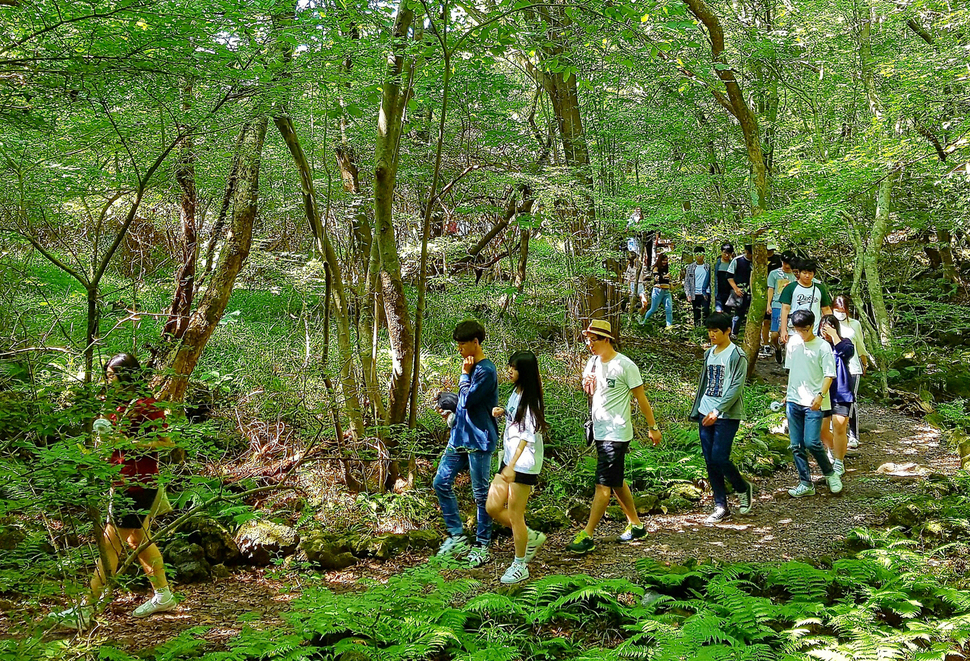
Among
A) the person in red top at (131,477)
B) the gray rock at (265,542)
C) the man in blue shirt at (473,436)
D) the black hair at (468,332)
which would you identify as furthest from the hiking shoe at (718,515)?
the person in red top at (131,477)

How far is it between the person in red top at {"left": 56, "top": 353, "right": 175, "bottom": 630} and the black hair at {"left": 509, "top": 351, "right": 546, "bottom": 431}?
2532 millimetres

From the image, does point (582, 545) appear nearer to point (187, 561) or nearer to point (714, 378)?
point (714, 378)

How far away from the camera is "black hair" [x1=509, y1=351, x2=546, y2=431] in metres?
5.17

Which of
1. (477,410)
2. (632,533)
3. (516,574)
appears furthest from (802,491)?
(477,410)

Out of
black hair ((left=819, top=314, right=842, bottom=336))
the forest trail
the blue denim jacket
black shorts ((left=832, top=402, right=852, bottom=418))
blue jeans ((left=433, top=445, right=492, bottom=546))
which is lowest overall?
the forest trail

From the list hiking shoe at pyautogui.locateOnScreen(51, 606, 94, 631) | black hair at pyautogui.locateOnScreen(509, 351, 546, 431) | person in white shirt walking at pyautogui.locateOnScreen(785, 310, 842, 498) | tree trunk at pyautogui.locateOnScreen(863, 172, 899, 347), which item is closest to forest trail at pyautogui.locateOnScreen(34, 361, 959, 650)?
person in white shirt walking at pyautogui.locateOnScreen(785, 310, 842, 498)

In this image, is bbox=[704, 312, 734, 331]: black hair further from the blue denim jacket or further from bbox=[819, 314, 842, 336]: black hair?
the blue denim jacket

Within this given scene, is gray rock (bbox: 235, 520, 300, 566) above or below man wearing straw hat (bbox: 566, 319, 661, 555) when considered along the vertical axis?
below

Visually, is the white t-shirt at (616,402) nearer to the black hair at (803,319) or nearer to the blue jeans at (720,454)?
the blue jeans at (720,454)

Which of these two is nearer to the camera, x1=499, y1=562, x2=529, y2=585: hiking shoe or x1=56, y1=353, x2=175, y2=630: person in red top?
x1=56, y1=353, x2=175, y2=630: person in red top

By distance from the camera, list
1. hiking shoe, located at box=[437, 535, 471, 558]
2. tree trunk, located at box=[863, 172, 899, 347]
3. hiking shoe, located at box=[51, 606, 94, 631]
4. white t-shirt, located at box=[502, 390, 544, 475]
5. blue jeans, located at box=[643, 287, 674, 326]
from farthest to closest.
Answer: blue jeans, located at box=[643, 287, 674, 326] → tree trunk, located at box=[863, 172, 899, 347] → hiking shoe, located at box=[437, 535, 471, 558] → white t-shirt, located at box=[502, 390, 544, 475] → hiking shoe, located at box=[51, 606, 94, 631]

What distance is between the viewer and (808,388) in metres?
6.67

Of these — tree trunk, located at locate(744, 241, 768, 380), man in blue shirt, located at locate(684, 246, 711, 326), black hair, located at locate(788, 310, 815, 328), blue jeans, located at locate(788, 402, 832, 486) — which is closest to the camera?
black hair, located at locate(788, 310, 815, 328)

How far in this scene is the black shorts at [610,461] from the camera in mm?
5570
